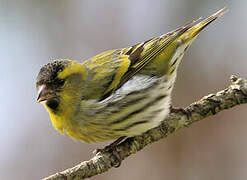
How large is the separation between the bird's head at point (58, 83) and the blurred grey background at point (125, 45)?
169 centimetres

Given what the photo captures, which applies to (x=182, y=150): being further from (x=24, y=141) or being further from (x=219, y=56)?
(x=24, y=141)

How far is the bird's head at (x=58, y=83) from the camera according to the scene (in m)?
4.46

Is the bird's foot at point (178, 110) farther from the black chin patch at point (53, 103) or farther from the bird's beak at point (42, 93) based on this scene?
the bird's beak at point (42, 93)

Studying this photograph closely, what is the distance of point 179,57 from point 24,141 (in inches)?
114

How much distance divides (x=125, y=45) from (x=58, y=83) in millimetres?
3121

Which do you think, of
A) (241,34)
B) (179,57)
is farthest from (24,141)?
(241,34)

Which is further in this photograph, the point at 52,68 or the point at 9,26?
the point at 9,26

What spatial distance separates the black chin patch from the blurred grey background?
1757 millimetres

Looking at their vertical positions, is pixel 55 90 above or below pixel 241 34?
above

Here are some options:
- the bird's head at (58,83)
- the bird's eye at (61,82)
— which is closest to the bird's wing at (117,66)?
the bird's head at (58,83)

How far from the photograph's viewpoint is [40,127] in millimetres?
6996

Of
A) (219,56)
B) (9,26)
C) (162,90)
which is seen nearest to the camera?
(162,90)

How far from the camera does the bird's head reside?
14.6 feet

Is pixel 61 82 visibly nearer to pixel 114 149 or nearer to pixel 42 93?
pixel 42 93
